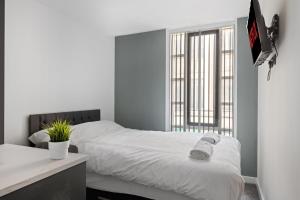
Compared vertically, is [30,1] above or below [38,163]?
above

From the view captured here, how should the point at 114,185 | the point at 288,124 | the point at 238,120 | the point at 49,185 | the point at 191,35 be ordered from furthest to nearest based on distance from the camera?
the point at 191,35, the point at 238,120, the point at 114,185, the point at 288,124, the point at 49,185

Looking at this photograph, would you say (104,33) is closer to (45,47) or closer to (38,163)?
(45,47)

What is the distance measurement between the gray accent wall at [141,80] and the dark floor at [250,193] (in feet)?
5.39

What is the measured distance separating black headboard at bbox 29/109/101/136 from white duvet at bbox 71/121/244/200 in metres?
Answer: 0.34

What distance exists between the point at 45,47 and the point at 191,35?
2.36 metres

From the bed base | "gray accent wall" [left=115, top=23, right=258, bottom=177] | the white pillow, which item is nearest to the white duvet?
the bed base

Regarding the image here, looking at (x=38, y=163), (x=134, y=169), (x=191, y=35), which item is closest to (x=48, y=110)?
(x=134, y=169)

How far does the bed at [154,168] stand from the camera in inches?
69.4

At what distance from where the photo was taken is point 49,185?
1.20 meters

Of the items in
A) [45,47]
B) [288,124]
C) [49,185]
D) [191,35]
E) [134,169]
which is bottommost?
[134,169]

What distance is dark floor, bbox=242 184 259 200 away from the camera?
282cm

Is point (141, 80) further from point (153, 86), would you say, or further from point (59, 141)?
point (59, 141)

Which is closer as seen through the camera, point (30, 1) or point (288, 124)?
point (288, 124)

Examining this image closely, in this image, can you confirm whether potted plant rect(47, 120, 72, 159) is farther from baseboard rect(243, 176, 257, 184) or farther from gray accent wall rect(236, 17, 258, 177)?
baseboard rect(243, 176, 257, 184)
